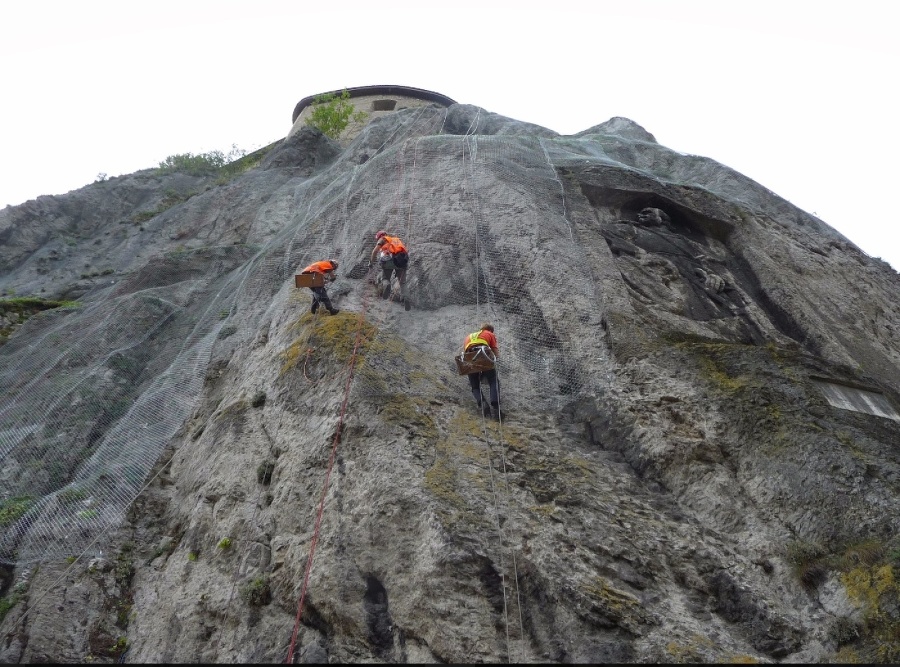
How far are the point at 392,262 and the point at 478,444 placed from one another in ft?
12.7

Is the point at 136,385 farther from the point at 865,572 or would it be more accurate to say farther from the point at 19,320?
the point at 865,572

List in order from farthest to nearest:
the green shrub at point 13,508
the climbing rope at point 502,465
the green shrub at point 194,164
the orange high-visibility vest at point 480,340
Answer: the green shrub at point 194,164, the orange high-visibility vest at point 480,340, the green shrub at point 13,508, the climbing rope at point 502,465

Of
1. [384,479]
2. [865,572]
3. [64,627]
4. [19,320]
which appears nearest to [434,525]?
[384,479]

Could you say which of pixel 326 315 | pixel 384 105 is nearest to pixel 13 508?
pixel 326 315

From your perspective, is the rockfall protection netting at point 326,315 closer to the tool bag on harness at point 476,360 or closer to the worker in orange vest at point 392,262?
the worker in orange vest at point 392,262

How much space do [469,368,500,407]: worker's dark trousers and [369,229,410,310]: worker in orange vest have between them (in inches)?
92.6

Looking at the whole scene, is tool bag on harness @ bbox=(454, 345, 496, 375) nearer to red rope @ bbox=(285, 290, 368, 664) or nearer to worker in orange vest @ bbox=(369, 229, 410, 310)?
red rope @ bbox=(285, 290, 368, 664)

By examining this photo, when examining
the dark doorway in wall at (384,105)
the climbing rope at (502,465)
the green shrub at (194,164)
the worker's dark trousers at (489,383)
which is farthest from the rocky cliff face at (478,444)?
the dark doorway in wall at (384,105)

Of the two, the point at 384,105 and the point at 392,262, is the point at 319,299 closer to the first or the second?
the point at 392,262

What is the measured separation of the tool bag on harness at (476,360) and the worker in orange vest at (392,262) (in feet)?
7.74

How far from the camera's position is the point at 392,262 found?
10.4 m

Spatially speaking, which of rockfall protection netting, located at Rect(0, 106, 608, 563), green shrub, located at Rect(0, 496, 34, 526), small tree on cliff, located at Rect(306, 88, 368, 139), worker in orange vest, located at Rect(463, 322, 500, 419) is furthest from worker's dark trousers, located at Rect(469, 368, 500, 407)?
small tree on cliff, located at Rect(306, 88, 368, 139)

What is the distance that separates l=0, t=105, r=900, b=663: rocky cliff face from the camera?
5.84 meters

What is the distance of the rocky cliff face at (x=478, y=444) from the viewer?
230 inches
